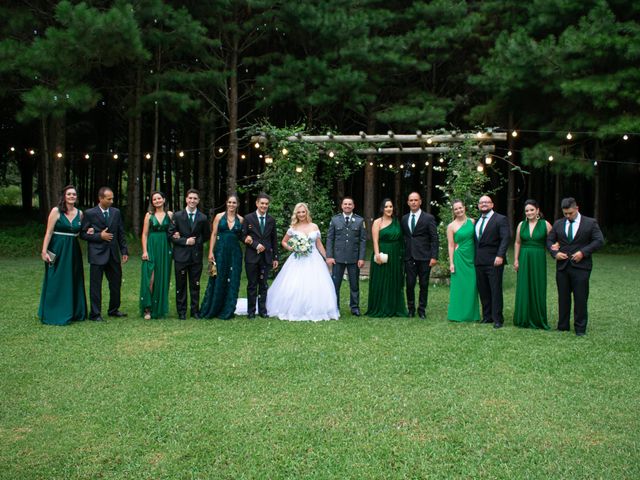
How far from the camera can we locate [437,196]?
30.0 metres

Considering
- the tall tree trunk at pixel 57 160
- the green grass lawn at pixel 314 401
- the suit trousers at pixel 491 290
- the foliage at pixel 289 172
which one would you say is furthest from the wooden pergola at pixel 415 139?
the tall tree trunk at pixel 57 160

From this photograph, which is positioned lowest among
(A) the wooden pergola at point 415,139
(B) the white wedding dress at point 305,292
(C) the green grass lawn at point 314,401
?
(C) the green grass lawn at point 314,401

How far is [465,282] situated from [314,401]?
14.1ft

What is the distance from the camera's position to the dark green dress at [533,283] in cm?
845

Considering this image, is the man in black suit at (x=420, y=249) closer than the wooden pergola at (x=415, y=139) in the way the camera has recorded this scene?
Yes

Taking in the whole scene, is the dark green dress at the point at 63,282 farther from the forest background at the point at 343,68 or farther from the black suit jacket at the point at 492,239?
the forest background at the point at 343,68

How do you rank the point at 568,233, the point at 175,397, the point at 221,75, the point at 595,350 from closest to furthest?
the point at 175,397
the point at 595,350
the point at 568,233
the point at 221,75

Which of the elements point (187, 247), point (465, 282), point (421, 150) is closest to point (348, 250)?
point (465, 282)

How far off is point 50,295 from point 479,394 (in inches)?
221

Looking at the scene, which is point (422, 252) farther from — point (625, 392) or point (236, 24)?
point (236, 24)

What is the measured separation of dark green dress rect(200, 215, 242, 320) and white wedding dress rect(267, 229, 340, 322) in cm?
58

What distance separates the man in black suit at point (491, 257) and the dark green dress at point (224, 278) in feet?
10.6

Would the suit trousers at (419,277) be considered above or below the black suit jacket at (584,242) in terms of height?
below

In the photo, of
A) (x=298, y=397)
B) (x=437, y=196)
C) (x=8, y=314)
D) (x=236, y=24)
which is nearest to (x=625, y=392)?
(x=298, y=397)
